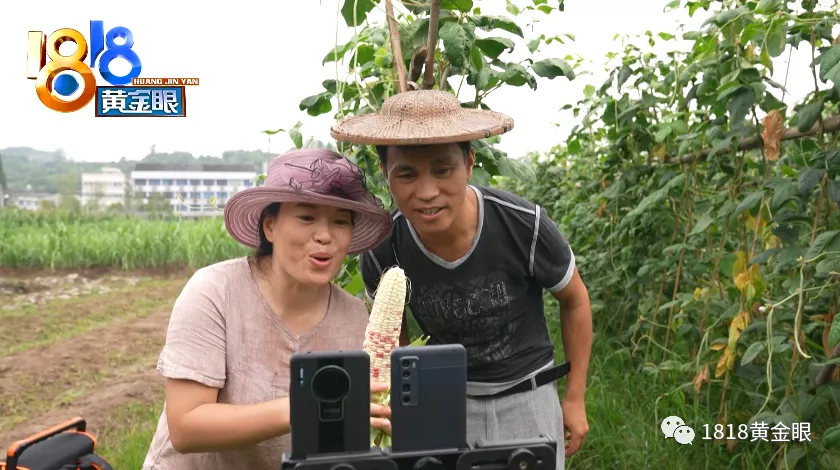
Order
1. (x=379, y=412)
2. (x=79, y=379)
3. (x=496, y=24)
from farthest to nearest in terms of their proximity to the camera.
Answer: (x=79, y=379), (x=496, y=24), (x=379, y=412)

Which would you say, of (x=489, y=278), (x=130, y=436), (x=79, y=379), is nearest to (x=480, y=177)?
(x=489, y=278)

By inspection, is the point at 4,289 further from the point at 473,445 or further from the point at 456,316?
the point at 473,445

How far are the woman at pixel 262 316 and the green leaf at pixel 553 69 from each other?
0.91 metres

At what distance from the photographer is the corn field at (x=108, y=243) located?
964 cm

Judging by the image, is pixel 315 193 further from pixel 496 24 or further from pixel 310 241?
pixel 496 24

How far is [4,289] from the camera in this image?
27.7 feet

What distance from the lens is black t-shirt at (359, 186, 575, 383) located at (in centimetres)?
170

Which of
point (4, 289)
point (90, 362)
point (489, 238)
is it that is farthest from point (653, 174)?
point (4, 289)

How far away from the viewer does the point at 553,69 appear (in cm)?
224

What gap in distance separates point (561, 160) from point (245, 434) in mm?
5000

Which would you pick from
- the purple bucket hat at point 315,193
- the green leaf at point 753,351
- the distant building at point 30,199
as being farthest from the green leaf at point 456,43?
the distant building at point 30,199

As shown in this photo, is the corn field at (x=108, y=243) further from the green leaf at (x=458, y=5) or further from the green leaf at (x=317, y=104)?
the green leaf at (x=458, y=5)

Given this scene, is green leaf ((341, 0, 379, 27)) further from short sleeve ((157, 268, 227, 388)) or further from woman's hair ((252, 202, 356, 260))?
short sleeve ((157, 268, 227, 388))

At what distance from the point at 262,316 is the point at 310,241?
0.61ft
